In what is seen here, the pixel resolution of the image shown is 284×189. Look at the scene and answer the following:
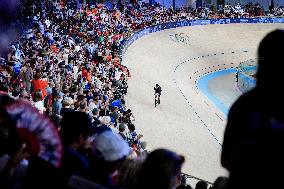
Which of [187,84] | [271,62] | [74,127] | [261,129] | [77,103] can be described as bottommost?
[187,84]

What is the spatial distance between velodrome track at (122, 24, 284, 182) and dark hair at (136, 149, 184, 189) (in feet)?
35.9

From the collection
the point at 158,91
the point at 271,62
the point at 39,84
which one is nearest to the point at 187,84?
the point at 158,91

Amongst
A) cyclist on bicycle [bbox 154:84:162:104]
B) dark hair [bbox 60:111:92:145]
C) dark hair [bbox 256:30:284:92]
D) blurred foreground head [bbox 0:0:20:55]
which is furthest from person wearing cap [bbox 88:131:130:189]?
cyclist on bicycle [bbox 154:84:162:104]

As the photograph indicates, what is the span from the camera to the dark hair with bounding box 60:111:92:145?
2.87 metres

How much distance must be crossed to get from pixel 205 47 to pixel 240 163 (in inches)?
1271

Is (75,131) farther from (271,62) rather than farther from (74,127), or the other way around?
(271,62)

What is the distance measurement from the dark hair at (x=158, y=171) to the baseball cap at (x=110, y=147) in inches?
10.6

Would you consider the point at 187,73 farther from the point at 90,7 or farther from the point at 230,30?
the point at 230,30

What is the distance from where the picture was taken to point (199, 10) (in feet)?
130

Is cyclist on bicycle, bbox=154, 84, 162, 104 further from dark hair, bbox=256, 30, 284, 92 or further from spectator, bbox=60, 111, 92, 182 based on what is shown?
dark hair, bbox=256, 30, 284, 92

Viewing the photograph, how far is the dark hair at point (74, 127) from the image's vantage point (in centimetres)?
287

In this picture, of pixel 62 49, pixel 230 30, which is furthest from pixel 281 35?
pixel 230 30

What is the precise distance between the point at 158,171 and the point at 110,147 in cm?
38

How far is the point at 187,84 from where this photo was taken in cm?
2609
